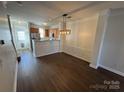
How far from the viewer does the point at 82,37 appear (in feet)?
13.5

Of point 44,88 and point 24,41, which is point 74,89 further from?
point 24,41

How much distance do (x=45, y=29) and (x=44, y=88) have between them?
7020 millimetres

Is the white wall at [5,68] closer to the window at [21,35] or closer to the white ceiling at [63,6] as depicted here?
the white ceiling at [63,6]

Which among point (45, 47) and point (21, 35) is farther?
point (21, 35)

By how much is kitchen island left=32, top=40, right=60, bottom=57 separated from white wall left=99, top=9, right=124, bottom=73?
338 cm

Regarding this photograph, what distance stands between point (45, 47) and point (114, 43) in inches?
150

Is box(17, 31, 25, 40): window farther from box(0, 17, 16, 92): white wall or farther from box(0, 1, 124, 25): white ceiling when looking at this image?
box(0, 17, 16, 92): white wall

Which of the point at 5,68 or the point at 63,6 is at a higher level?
the point at 63,6

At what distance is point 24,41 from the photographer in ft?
21.6

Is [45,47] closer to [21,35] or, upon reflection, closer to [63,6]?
[63,6]

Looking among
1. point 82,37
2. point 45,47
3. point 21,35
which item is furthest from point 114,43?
point 21,35

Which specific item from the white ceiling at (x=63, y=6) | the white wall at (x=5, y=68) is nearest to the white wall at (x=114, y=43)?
the white ceiling at (x=63, y=6)

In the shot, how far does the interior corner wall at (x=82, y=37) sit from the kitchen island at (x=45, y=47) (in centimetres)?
104

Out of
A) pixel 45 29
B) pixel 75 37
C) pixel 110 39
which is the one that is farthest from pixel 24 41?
pixel 110 39
